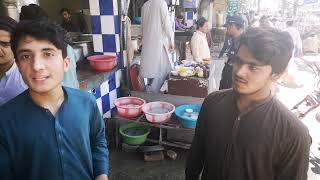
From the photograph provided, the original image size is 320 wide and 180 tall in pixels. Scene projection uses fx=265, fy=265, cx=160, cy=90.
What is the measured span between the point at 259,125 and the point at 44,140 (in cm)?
122

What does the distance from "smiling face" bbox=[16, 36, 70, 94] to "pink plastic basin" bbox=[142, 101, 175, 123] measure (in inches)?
101

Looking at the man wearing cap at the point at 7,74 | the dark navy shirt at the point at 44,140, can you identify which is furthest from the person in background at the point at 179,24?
the dark navy shirt at the point at 44,140

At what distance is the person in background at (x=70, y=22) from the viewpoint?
23.7 ft

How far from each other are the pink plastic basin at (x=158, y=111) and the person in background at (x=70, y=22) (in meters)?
4.25

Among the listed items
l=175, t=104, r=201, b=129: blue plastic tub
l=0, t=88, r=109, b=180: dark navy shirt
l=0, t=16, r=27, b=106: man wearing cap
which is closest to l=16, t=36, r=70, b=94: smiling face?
l=0, t=88, r=109, b=180: dark navy shirt

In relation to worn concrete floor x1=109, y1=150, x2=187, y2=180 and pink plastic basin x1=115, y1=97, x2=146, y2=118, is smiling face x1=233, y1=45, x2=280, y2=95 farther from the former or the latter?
pink plastic basin x1=115, y1=97, x2=146, y2=118

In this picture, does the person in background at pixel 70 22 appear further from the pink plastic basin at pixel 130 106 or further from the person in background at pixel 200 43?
the pink plastic basin at pixel 130 106

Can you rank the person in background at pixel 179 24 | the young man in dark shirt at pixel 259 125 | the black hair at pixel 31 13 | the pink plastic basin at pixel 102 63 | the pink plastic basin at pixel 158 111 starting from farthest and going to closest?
the person in background at pixel 179 24 → the pink plastic basin at pixel 102 63 → the pink plastic basin at pixel 158 111 → the black hair at pixel 31 13 → the young man in dark shirt at pixel 259 125

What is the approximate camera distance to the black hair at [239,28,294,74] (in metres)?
1.53

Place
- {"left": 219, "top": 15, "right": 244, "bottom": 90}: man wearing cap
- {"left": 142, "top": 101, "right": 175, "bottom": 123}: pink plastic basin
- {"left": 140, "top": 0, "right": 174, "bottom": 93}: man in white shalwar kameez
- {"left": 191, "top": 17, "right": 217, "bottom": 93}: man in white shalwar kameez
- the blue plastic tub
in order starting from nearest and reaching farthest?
the blue plastic tub, {"left": 142, "top": 101, "right": 175, "bottom": 123}: pink plastic basin, {"left": 219, "top": 15, "right": 244, "bottom": 90}: man wearing cap, {"left": 140, "top": 0, "right": 174, "bottom": 93}: man in white shalwar kameez, {"left": 191, "top": 17, "right": 217, "bottom": 93}: man in white shalwar kameez

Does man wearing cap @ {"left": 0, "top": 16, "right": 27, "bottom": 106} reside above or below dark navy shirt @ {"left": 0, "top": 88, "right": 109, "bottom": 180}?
above

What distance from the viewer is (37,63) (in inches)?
53.5

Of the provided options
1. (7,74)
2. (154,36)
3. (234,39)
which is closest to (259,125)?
(7,74)

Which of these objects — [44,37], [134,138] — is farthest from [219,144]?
[134,138]
